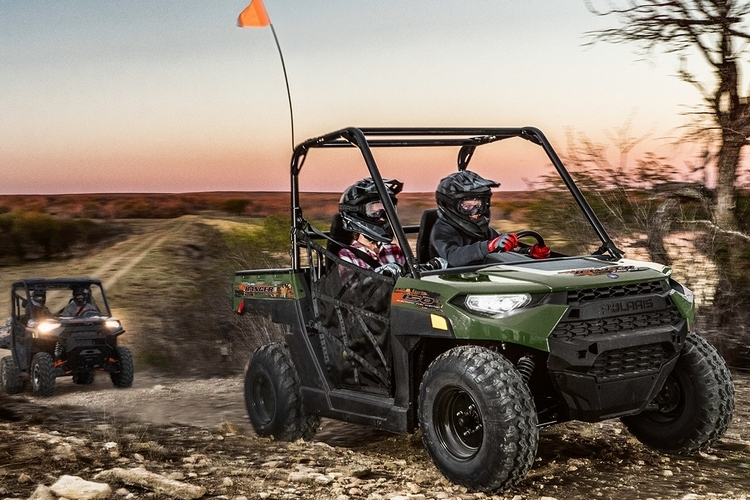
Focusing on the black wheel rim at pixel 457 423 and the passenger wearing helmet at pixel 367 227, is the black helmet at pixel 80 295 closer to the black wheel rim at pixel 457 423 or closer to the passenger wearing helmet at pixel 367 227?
the passenger wearing helmet at pixel 367 227

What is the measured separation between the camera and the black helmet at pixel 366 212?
7.20 metres

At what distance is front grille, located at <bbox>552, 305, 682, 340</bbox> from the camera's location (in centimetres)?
575

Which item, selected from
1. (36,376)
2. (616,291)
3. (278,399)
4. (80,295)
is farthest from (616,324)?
(80,295)

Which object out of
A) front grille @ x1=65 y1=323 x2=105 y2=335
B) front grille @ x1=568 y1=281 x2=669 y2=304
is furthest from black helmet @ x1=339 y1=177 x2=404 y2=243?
front grille @ x1=65 y1=323 x2=105 y2=335

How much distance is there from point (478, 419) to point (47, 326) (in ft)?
29.4

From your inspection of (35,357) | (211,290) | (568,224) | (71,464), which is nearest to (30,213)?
(211,290)

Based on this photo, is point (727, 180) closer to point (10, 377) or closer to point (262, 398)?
point (262, 398)

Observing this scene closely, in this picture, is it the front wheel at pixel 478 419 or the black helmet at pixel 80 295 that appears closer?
the front wheel at pixel 478 419

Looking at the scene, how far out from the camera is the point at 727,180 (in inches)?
517

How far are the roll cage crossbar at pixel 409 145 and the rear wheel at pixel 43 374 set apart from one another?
6.74 meters

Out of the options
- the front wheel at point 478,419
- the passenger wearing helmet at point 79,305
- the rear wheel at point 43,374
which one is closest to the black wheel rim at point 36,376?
the rear wheel at point 43,374

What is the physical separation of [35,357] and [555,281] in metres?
9.36

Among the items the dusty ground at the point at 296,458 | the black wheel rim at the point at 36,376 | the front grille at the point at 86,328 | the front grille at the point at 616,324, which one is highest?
the front grille at the point at 616,324

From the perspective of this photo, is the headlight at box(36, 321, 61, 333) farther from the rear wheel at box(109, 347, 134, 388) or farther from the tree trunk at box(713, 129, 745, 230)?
the tree trunk at box(713, 129, 745, 230)
